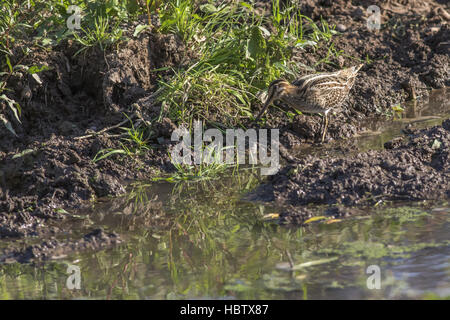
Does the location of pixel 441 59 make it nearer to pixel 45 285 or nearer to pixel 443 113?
pixel 443 113

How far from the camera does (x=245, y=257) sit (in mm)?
5121

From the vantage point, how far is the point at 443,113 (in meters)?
8.77

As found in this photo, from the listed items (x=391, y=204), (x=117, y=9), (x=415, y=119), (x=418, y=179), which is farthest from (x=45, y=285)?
(x=415, y=119)

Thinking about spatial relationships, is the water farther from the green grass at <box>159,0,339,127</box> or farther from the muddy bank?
the green grass at <box>159,0,339,127</box>

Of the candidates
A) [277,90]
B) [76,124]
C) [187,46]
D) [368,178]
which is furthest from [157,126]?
[368,178]

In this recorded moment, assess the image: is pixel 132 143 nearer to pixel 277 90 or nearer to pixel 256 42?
pixel 277 90

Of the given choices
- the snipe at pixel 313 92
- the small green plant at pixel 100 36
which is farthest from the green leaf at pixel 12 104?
the snipe at pixel 313 92

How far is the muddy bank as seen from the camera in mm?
6059

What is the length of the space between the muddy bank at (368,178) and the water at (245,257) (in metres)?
0.18

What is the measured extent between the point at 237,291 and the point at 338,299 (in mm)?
713

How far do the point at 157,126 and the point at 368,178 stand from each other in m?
2.72

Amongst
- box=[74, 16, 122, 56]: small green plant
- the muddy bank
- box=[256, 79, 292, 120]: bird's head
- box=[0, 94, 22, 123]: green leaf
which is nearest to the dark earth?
the muddy bank

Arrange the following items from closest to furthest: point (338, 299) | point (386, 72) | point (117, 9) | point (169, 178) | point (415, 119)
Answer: point (338, 299) < point (169, 178) < point (117, 9) < point (415, 119) < point (386, 72)

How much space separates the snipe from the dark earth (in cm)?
27
